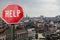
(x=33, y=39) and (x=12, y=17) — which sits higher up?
(x=12, y=17)

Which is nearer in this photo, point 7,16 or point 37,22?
point 7,16

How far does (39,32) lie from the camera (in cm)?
2741

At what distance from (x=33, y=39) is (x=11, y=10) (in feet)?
81.5

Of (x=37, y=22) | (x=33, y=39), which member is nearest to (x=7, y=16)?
(x=37, y=22)

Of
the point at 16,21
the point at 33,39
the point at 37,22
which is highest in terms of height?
the point at 16,21

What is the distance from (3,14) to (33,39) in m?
24.8

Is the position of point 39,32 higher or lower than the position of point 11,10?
lower

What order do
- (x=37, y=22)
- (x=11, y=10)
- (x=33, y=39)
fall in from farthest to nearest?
(x=33, y=39), (x=37, y=22), (x=11, y=10)

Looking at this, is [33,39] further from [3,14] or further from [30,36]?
[3,14]

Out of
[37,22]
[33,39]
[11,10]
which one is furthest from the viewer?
[33,39]

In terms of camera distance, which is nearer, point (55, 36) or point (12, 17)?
point (12, 17)

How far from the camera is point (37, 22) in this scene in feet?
79.3

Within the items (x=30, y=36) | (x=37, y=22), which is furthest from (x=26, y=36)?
(x=37, y=22)

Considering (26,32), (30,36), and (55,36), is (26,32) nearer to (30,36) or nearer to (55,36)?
(30,36)
